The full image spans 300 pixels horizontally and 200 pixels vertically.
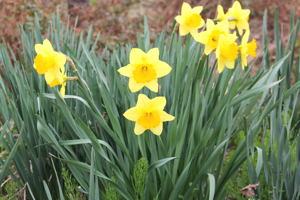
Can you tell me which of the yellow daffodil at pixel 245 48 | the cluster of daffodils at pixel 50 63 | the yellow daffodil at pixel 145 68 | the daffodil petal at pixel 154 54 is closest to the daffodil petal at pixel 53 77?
the cluster of daffodils at pixel 50 63

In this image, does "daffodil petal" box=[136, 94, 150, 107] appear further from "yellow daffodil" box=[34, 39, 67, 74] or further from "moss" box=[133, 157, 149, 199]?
"yellow daffodil" box=[34, 39, 67, 74]

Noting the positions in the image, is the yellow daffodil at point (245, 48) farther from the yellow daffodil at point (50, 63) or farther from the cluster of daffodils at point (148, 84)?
the yellow daffodil at point (50, 63)

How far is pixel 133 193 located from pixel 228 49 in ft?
2.26

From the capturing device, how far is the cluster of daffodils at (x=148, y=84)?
1.71 meters

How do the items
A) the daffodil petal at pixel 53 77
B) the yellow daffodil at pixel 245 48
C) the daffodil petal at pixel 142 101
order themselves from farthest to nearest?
the yellow daffodil at pixel 245 48, the daffodil petal at pixel 53 77, the daffodil petal at pixel 142 101

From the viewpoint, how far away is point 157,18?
675 cm

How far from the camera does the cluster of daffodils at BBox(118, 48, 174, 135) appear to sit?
5.60 feet

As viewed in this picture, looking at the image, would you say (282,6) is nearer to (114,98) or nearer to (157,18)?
(157,18)

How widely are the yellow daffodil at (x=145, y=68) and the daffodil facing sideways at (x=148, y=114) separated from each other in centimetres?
6

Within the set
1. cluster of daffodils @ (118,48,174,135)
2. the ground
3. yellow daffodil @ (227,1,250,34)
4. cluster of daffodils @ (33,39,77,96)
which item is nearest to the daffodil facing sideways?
cluster of daffodils @ (118,48,174,135)

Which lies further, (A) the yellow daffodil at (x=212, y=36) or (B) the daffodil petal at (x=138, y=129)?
(A) the yellow daffodil at (x=212, y=36)

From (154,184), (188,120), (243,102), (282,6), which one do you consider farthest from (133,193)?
(282,6)

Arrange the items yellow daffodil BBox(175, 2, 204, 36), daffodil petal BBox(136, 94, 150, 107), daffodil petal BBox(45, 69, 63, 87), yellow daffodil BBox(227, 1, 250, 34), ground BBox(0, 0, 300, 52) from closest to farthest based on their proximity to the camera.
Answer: daffodil petal BBox(136, 94, 150, 107)
daffodil petal BBox(45, 69, 63, 87)
yellow daffodil BBox(175, 2, 204, 36)
yellow daffodil BBox(227, 1, 250, 34)
ground BBox(0, 0, 300, 52)

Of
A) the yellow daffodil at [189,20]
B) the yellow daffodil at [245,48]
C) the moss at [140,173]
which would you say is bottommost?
the moss at [140,173]
